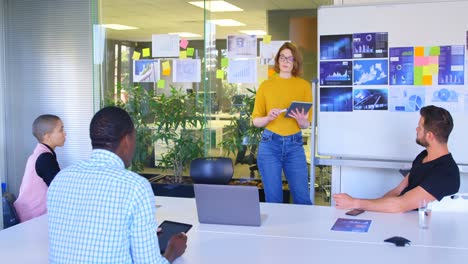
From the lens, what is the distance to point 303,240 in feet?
7.50

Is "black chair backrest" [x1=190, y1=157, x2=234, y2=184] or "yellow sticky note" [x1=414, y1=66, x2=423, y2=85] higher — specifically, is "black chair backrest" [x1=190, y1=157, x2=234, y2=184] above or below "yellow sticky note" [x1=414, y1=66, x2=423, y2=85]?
below

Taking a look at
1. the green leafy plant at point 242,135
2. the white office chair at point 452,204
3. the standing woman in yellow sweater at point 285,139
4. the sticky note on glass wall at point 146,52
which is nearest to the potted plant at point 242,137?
the green leafy plant at point 242,135

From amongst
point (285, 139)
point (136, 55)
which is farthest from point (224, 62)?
point (285, 139)

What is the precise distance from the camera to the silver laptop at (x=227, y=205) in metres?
2.42

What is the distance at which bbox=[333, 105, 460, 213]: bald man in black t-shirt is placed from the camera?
2.70 metres

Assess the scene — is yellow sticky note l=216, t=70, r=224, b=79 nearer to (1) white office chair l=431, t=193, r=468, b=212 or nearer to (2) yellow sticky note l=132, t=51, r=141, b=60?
(2) yellow sticky note l=132, t=51, r=141, b=60

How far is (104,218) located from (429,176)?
5.96 feet

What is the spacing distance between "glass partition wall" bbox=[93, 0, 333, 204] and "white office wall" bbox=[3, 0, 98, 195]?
0.24 meters

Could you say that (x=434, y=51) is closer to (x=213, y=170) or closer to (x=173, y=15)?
(x=213, y=170)

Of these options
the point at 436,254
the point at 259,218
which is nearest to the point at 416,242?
the point at 436,254

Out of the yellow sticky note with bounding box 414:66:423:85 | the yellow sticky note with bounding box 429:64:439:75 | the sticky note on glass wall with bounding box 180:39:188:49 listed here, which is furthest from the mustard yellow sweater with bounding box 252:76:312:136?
the sticky note on glass wall with bounding box 180:39:188:49

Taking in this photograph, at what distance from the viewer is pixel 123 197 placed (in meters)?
1.61

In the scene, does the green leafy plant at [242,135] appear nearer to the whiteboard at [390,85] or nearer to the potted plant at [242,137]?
the potted plant at [242,137]

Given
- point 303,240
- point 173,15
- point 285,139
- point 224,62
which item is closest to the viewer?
point 303,240
